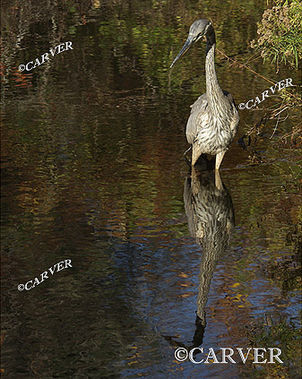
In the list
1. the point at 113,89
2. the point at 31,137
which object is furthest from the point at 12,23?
the point at 31,137

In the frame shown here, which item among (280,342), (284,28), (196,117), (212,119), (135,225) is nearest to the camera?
(280,342)

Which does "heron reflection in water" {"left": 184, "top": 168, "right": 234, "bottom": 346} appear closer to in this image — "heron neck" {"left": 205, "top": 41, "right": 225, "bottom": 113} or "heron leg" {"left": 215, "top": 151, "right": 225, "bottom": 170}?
"heron leg" {"left": 215, "top": 151, "right": 225, "bottom": 170}

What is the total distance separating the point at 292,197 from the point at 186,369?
4004 mm

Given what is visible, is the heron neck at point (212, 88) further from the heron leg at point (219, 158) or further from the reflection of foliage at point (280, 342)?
the reflection of foliage at point (280, 342)

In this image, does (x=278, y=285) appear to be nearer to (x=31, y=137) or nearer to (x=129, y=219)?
(x=129, y=219)

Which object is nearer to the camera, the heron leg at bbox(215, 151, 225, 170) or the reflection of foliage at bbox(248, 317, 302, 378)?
the reflection of foliage at bbox(248, 317, 302, 378)

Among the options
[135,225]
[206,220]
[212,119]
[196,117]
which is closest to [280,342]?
[206,220]

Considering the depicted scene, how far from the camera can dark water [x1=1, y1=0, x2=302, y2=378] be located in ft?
22.0

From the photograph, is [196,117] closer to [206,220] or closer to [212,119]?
[212,119]

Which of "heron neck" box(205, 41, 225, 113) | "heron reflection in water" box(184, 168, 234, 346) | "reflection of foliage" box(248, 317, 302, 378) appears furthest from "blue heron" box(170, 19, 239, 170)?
"reflection of foliage" box(248, 317, 302, 378)

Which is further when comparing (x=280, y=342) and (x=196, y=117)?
(x=196, y=117)

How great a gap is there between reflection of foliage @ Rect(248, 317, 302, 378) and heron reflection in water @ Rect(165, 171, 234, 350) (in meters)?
0.46

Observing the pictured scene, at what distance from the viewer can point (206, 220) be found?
925 cm

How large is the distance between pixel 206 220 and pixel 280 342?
2.77 m
